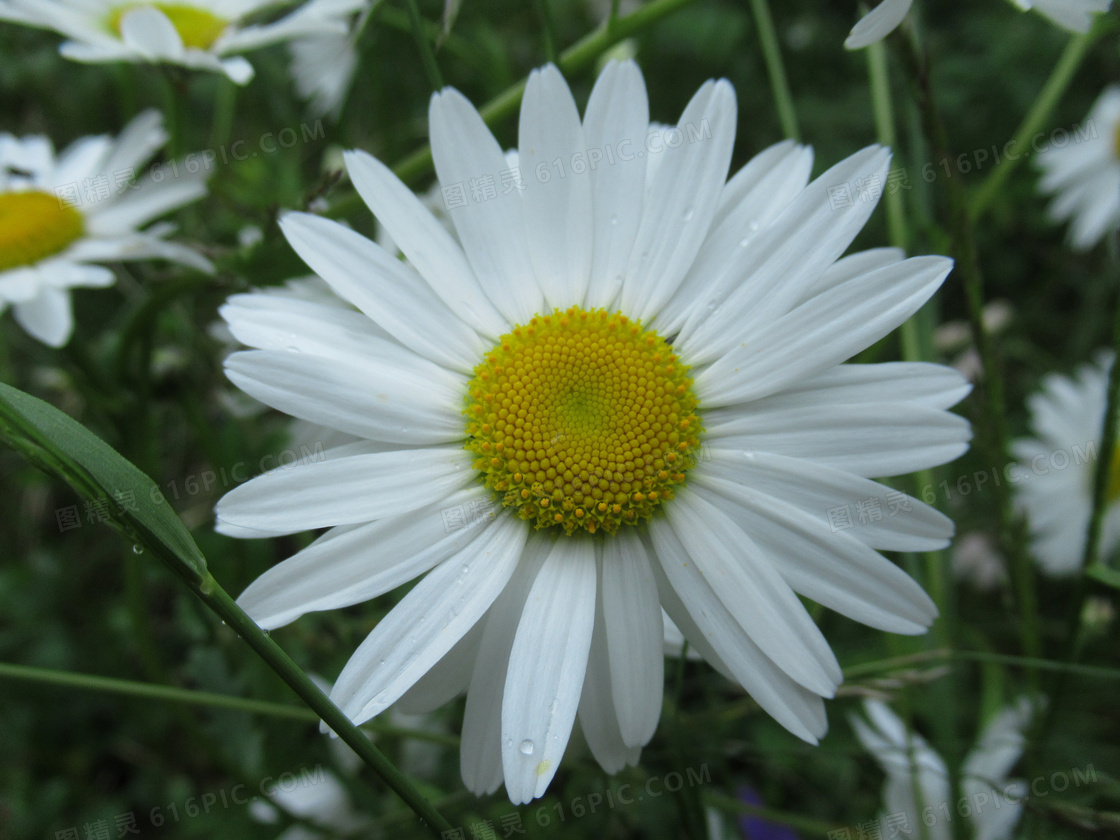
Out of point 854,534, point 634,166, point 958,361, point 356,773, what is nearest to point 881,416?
A: point 854,534

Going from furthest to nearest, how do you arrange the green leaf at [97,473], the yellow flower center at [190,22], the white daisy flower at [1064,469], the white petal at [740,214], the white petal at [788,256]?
the white daisy flower at [1064,469]
the yellow flower center at [190,22]
the white petal at [740,214]
the white petal at [788,256]
the green leaf at [97,473]

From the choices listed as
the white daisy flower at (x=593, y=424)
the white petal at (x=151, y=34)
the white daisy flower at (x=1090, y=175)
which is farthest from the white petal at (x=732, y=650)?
the white daisy flower at (x=1090, y=175)

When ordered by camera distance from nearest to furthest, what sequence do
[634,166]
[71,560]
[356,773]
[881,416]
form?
[881,416] < [634,166] < [356,773] < [71,560]

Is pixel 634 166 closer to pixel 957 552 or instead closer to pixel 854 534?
pixel 854 534

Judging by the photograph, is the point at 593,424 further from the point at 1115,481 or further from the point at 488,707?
the point at 1115,481

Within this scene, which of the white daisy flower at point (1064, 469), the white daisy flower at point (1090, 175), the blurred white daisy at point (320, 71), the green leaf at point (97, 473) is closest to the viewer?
the green leaf at point (97, 473)

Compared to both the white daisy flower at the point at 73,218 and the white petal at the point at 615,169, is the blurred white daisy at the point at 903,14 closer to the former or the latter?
the white petal at the point at 615,169
